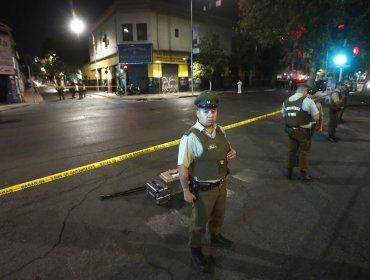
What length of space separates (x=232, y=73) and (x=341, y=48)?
87.0 feet

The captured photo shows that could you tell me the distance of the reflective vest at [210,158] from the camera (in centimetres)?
280

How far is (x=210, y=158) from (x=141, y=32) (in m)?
32.4

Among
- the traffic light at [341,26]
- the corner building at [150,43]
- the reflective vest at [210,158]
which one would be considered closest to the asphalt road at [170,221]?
the reflective vest at [210,158]

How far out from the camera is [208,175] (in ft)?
9.46

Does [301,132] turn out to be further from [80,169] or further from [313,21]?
[313,21]

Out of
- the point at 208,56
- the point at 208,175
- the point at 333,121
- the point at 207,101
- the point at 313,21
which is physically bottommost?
the point at 333,121

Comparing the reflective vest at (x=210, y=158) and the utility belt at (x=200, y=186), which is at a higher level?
the reflective vest at (x=210, y=158)

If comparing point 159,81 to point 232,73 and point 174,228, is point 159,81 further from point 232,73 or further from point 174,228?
point 174,228

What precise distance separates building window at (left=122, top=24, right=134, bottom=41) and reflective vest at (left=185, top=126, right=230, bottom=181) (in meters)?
32.5

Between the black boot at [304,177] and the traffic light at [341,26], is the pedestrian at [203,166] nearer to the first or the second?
the black boot at [304,177]

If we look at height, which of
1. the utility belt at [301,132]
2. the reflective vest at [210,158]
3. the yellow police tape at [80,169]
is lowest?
the yellow police tape at [80,169]

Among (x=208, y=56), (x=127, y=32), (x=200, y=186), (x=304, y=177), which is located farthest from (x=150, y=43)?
(x=200, y=186)

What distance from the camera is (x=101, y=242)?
Result: 352 centimetres

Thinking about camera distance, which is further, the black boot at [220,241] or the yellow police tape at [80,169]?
the yellow police tape at [80,169]
